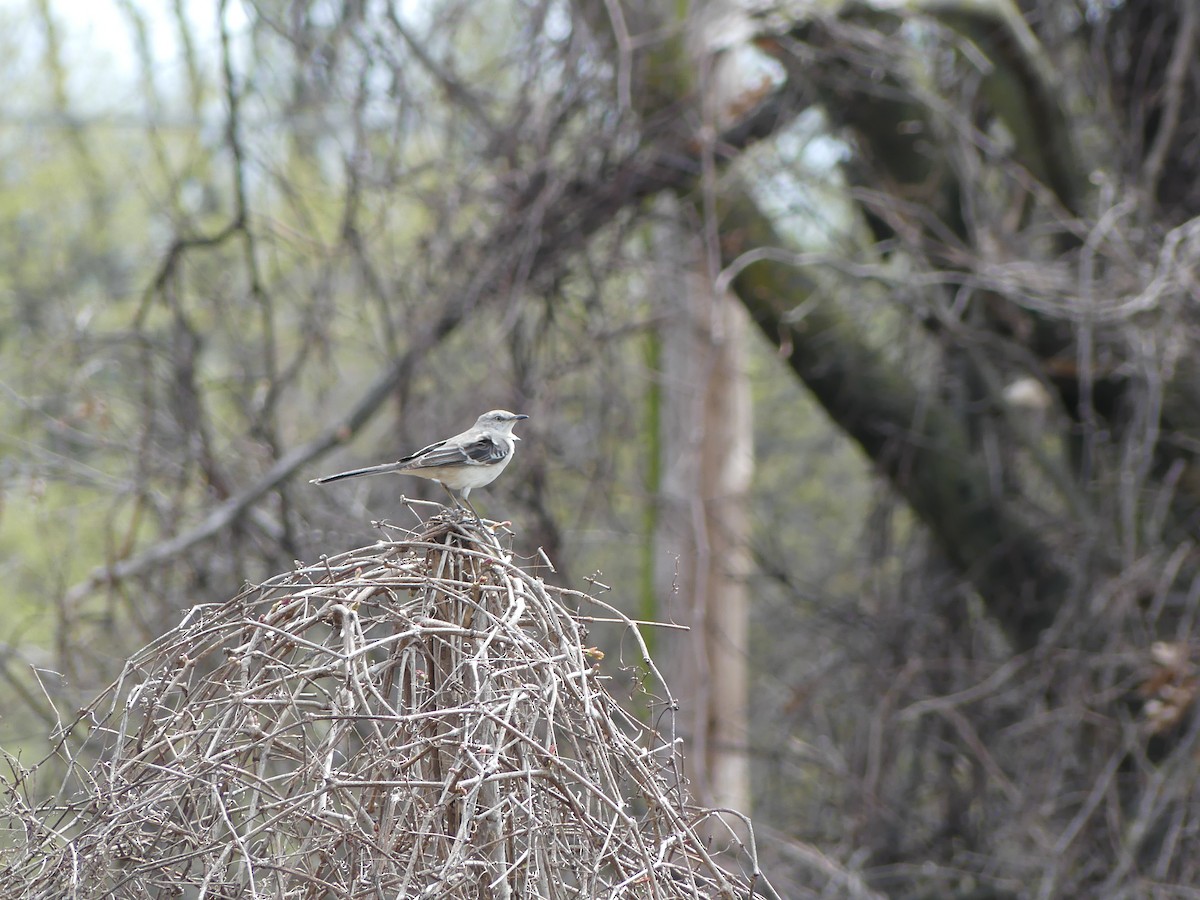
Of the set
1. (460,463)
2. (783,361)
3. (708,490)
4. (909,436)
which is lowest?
(708,490)

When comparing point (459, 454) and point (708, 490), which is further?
point (708, 490)

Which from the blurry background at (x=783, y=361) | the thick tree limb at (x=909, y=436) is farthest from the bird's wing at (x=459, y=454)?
the thick tree limb at (x=909, y=436)

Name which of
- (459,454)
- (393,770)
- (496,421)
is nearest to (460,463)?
(459,454)

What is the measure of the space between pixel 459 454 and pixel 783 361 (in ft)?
13.1

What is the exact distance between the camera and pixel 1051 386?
763 centimetres

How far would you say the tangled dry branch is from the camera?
2.26 m

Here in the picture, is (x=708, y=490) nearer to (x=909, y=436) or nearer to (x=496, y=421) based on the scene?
(x=909, y=436)

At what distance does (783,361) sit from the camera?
7.66 metres

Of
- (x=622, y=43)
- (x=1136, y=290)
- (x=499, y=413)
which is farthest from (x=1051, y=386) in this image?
(x=499, y=413)

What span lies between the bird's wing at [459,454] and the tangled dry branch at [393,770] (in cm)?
123

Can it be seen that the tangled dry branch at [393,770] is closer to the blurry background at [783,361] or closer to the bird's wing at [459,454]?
the bird's wing at [459,454]

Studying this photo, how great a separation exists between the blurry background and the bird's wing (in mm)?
1911

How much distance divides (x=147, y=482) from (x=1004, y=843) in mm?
5765

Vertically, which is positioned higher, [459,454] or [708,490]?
[459,454]
